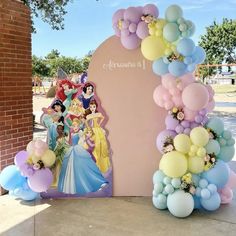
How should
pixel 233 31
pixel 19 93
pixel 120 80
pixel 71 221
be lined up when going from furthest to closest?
pixel 233 31 < pixel 19 93 < pixel 120 80 < pixel 71 221


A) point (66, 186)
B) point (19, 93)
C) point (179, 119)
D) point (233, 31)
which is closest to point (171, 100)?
point (179, 119)

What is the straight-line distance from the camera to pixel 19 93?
4.62 m

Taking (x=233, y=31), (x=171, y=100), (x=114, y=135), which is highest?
(x=233, y=31)

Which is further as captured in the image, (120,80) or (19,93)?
(19,93)

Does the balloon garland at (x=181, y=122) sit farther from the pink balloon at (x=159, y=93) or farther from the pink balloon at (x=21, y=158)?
the pink balloon at (x=21, y=158)

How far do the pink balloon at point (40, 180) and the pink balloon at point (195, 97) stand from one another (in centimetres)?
172

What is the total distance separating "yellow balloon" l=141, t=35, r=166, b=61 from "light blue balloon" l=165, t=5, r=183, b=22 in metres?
0.24

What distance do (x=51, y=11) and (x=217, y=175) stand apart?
618cm

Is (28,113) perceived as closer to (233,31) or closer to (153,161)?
(153,161)

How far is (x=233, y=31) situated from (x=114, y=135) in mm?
27315

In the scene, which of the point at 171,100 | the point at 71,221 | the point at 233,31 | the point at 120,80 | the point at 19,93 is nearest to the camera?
the point at 71,221

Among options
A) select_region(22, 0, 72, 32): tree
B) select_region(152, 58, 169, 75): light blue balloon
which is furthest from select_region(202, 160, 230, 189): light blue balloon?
select_region(22, 0, 72, 32): tree

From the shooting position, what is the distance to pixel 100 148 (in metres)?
4.29

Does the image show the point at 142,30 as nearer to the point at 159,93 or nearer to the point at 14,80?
the point at 159,93
